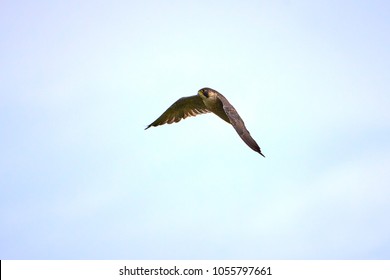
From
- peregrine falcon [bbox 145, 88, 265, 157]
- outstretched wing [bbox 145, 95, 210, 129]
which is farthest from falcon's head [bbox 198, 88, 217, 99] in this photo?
outstretched wing [bbox 145, 95, 210, 129]

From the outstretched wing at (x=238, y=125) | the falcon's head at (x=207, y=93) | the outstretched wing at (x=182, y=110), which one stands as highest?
the outstretched wing at (x=182, y=110)

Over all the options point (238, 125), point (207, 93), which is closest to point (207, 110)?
point (207, 93)

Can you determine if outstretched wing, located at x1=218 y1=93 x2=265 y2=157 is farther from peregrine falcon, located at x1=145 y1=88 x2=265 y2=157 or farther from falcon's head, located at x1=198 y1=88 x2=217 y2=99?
falcon's head, located at x1=198 y1=88 x2=217 y2=99

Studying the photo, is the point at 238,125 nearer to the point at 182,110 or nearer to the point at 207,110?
the point at 207,110

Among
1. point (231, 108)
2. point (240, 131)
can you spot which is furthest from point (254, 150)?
point (231, 108)

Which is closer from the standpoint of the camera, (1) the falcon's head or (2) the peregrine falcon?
(2) the peregrine falcon

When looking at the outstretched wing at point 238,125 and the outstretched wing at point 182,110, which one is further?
the outstretched wing at point 182,110

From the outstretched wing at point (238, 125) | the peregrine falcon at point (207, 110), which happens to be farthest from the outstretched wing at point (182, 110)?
the outstretched wing at point (238, 125)

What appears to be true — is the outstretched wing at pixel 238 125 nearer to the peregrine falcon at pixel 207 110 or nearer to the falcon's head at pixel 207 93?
the peregrine falcon at pixel 207 110
